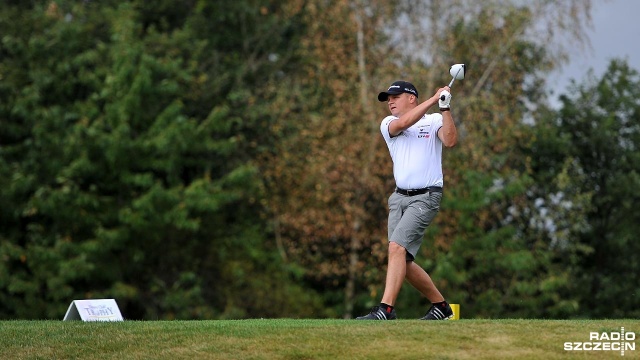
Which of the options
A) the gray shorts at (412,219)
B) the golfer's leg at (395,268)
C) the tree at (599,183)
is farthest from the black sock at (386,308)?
the tree at (599,183)

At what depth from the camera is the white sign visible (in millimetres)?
13281

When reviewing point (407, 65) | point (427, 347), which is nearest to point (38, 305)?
point (407, 65)

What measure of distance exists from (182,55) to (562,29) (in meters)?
10.7

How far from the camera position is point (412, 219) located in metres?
11.7

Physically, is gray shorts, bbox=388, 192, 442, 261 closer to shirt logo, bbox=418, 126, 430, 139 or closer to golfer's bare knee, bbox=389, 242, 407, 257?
golfer's bare knee, bbox=389, 242, 407, 257

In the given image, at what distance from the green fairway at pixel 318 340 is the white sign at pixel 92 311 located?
1232 mm

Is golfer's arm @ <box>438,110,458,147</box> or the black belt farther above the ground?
golfer's arm @ <box>438,110,458,147</box>

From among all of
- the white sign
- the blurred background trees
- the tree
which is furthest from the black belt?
the tree

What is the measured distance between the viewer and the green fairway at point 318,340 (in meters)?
10.3

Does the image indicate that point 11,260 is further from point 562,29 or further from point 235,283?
point 562,29

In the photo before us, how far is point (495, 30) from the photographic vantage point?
33.6 m

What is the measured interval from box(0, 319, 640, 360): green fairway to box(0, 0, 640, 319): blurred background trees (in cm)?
1950

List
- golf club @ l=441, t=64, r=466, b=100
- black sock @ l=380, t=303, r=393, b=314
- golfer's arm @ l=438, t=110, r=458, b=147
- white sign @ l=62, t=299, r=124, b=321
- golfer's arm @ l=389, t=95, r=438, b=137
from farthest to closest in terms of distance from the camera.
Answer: white sign @ l=62, t=299, r=124, b=321, black sock @ l=380, t=303, r=393, b=314, golf club @ l=441, t=64, r=466, b=100, golfer's arm @ l=438, t=110, r=458, b=147, golfer's arm @ l=389, t=95, r=438, b=137

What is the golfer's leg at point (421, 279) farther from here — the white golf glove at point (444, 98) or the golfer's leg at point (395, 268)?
the white golf glove at point (444, 98)
